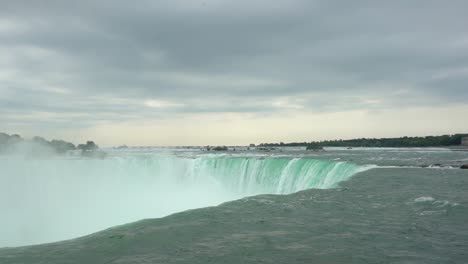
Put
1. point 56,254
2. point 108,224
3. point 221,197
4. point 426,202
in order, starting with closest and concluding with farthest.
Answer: point 56,254 → point 426,202 → point 108,224 → point 221,197

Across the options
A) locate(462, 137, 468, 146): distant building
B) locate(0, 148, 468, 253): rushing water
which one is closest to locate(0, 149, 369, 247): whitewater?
locate(0, 148, 468, 253): rushing water

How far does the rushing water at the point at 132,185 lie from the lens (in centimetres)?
2189

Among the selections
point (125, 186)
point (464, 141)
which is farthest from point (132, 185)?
point (464, 141)

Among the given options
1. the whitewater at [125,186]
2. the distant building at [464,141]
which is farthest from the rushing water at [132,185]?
the distant building at [464,141]

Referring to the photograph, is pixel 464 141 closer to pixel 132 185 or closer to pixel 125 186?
pixel 132 185

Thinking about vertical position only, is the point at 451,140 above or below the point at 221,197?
above

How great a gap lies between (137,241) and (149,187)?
25.3 m

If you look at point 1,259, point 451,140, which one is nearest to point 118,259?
point 1,259

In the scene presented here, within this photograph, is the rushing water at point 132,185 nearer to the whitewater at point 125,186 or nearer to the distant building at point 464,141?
the whitewater at point 125,186

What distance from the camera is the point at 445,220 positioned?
9961 mm

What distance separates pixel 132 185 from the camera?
1308 inches

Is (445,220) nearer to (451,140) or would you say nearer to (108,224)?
(108,224)

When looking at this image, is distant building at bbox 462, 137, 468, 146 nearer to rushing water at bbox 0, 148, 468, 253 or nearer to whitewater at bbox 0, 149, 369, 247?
rushing water at bbox 0, 148, 468, 253

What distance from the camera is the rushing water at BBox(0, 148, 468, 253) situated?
71.8ft
